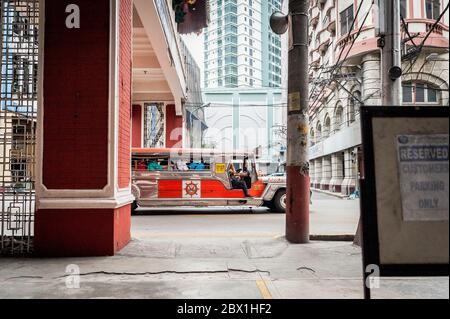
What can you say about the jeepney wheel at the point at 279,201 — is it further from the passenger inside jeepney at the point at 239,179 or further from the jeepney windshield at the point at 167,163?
the jeepney windshield at the point at 167,163

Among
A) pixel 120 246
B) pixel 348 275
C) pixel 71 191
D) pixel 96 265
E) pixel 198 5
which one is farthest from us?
pixel 198 5

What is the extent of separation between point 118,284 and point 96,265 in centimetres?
102

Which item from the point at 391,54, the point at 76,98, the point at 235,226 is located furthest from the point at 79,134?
the point at 235,226

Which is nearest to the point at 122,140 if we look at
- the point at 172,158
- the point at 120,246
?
the point at 120,246

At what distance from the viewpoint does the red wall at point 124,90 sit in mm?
6797

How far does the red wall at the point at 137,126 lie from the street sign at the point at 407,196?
19410mm

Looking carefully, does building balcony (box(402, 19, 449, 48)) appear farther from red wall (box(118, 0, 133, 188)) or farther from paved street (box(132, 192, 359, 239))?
red wall (box(118, 0, 133, 188))

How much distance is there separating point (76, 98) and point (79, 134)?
55 centimetres

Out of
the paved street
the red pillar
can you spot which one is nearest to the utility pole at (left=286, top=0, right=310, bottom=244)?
the paved street

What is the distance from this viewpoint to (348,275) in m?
5.07

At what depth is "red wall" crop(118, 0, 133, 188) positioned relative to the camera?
6.80m

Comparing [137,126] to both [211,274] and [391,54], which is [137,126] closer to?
[391,54]

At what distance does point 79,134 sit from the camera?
6.23 meters

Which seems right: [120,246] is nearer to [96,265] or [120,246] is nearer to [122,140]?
[96,265]
